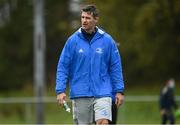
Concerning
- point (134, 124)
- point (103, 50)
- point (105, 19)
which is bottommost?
point (134, 124)

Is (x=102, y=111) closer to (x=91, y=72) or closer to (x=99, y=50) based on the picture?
(x=91, y=72)

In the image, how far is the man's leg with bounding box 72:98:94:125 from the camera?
9.77m

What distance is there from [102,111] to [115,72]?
0.50 metres

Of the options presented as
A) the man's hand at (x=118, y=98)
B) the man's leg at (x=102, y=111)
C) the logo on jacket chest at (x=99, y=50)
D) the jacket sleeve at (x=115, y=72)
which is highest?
the logo on jacket chest at (x=99, y=50)

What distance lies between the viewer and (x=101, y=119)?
9672 mm

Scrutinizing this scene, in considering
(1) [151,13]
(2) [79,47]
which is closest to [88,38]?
(2) [79,47]

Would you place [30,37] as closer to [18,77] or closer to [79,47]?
[18,77]

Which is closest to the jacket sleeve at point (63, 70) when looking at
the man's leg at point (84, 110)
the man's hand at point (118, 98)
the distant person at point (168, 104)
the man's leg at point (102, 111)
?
the man's leg at point (84, 110)

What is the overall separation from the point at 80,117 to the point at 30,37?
114 feet

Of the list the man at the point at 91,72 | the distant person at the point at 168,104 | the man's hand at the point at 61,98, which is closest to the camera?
the man's hand at the point at 61,98

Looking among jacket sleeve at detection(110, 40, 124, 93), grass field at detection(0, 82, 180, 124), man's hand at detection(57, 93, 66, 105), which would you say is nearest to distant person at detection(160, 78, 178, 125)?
grass field at detection(0, 82, 180, 124)

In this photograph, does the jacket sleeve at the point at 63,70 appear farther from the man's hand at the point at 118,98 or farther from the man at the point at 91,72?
the man's hand at the point at 118,98

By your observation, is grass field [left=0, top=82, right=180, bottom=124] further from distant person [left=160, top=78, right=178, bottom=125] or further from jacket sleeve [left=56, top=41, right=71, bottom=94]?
jacket sleeve [left=56, top=41, right=71, bottom=94]

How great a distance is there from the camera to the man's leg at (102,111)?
9664 millimetres
